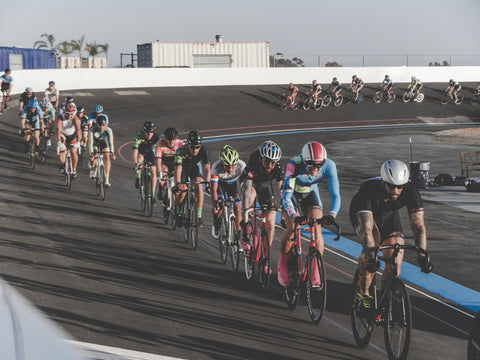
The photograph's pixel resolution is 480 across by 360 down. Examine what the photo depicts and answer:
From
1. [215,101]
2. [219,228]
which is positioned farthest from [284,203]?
[215,101]

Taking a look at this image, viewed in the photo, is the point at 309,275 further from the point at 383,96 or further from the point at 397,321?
the point at 383,96

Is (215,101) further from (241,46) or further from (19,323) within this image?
(19,323)

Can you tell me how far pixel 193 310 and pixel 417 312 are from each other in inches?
105

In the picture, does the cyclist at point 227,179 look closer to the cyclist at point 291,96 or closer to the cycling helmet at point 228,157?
the cycling helmet at point 228,157

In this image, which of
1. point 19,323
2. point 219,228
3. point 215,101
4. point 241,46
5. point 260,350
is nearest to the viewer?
point 19,323

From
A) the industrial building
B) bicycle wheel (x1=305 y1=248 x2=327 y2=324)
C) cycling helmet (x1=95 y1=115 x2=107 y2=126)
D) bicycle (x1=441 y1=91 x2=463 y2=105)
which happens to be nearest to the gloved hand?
bicycle wheel (x1=305 y1=248 x2=327 y2=324)

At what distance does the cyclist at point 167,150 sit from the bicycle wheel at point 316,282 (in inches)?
204

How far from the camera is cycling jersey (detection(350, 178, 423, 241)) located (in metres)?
6.53

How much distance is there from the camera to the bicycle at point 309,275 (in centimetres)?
723

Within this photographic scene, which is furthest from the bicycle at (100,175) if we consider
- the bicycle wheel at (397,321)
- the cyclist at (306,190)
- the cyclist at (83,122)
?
the bicycle wheel at (397,321)

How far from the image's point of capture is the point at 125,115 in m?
35.4

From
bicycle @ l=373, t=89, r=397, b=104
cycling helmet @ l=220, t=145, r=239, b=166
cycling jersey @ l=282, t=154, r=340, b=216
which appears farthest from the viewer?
bicycle @ l=373, t=89, r=397, b=104

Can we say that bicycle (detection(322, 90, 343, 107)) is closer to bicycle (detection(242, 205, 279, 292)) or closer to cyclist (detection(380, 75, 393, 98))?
cyclist (detection(380, 75, 393, 98))

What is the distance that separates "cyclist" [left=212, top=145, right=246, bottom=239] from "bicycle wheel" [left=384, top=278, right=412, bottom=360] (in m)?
3.60
